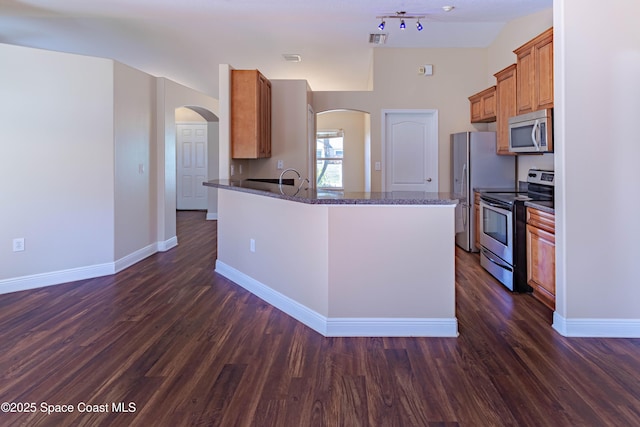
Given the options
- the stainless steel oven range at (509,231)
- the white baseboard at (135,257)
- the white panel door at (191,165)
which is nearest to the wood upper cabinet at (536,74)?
the stainless steel oven range at (509,231)

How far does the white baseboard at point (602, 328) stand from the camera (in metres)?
2.74

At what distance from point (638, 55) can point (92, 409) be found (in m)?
3.72

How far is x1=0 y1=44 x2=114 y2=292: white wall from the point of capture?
3711mm

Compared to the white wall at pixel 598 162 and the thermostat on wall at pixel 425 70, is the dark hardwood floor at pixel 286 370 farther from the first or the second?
the thermostat on wall at pixel 425 70

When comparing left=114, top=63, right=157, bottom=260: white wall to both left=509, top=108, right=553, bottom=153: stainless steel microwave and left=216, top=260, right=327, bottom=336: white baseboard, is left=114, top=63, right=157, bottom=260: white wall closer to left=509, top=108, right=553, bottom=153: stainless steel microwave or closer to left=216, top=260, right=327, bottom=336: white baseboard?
left=216, top=260, right=327, bottom=336: white baseboard

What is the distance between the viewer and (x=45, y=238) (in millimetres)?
3951

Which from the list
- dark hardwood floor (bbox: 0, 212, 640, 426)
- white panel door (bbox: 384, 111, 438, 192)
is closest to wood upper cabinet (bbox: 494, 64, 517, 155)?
white panel door (bbox: 384, 111, 438, 192)

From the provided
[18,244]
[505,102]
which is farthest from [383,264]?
[18,244]

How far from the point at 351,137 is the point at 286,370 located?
292 inches

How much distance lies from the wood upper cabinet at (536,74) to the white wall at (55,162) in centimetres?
409

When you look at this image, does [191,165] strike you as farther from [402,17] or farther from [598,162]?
[598,162]

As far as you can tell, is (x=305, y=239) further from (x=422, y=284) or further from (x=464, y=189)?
(x=464, y=189)

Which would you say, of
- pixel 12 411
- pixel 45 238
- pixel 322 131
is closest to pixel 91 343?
pixel 12 411

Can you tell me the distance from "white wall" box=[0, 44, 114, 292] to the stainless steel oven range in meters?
3.95
